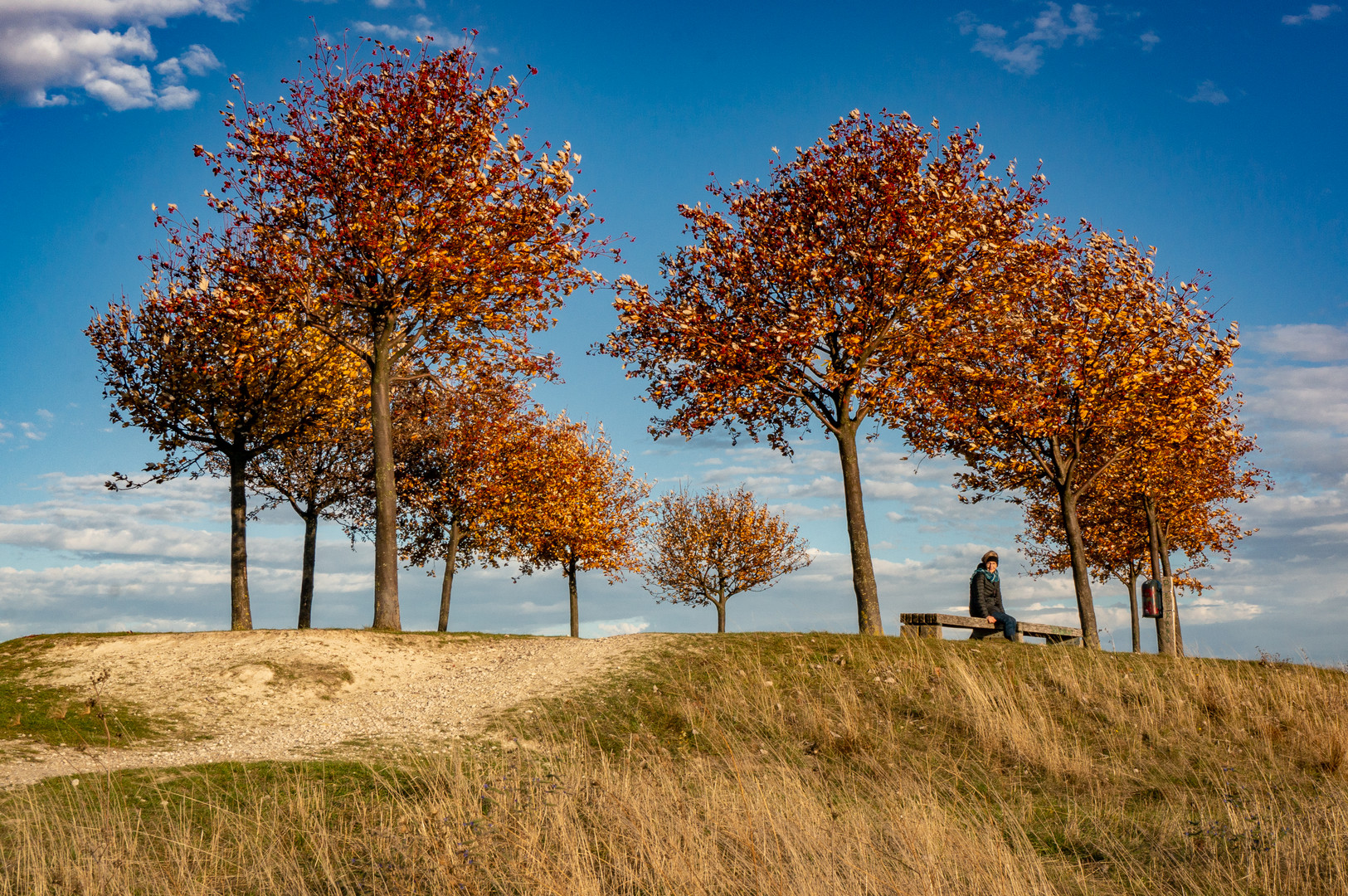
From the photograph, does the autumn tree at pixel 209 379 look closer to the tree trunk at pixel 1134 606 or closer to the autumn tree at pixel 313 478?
the autumn tree at pixel 313 478

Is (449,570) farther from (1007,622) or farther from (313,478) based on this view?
(1007,622)

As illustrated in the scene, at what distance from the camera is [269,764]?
10219mm

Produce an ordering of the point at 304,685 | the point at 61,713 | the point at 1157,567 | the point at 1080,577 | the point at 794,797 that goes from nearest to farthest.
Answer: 1. the point at 794,797
2. the point at 61,713
3. the point at 304,685
4. the point at 1080,577
5. the point at 1157,567

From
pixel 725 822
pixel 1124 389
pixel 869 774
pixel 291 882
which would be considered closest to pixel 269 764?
pixel 291 882

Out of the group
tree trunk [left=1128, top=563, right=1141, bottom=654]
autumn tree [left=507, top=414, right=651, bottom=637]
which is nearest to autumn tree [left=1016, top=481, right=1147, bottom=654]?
tree trunk [left=1128, top=563, right=1141, bottom=654]

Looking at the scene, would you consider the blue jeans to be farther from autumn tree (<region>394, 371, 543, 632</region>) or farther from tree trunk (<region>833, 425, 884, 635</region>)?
autumn tree (<region>394, 371, 543, 632</region>)

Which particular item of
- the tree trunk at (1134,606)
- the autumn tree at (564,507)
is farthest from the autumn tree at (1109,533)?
the autumn tree at (564,507)

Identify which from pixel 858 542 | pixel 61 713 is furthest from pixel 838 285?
pixel 61 713

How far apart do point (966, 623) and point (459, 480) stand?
18.4 m

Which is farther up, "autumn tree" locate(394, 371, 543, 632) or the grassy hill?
"autumn tree" locate(394, 371, 543, 632)

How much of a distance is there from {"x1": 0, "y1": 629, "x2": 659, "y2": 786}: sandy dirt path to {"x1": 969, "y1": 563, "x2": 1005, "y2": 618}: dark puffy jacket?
257 inches

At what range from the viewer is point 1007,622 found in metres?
17.4

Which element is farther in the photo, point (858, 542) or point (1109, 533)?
point (1109, 533)

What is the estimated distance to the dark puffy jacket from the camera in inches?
689
